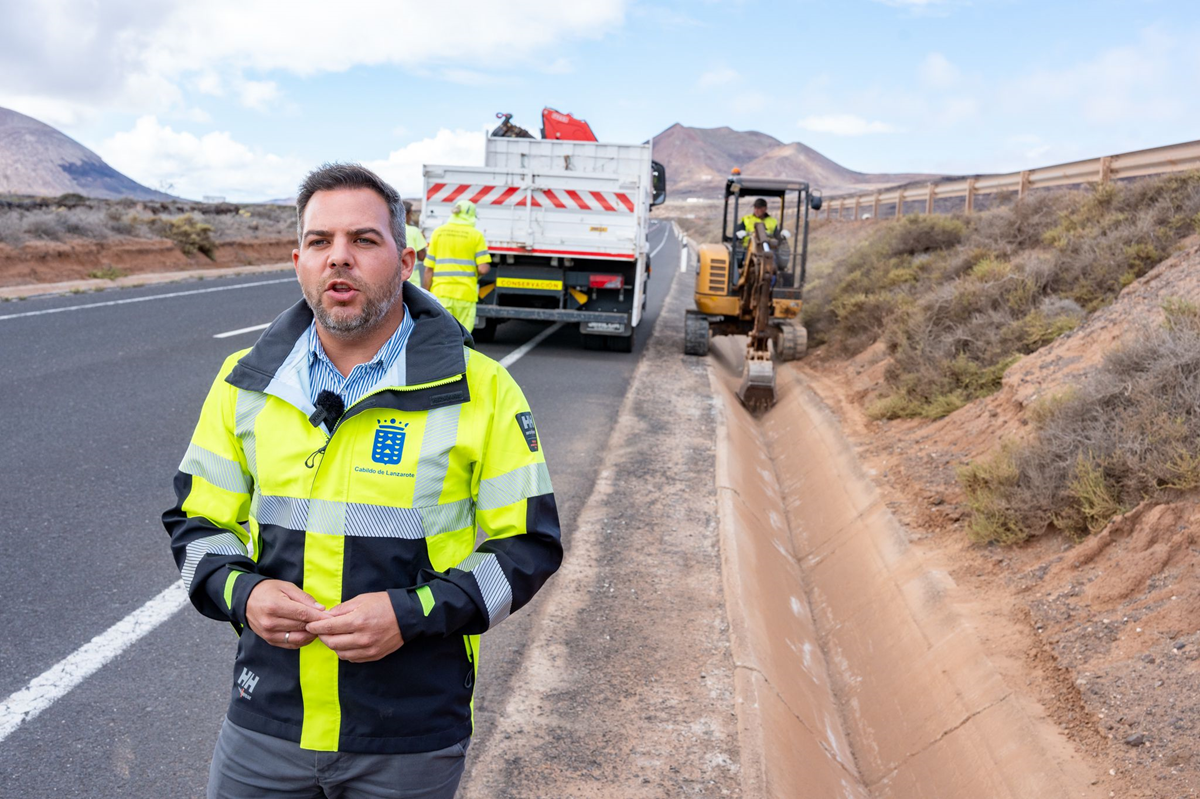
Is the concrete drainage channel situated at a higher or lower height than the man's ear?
lower

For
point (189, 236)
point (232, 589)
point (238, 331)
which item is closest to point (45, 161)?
point (189, 236)

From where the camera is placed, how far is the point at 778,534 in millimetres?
7473

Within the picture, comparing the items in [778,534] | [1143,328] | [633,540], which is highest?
[1143,328]

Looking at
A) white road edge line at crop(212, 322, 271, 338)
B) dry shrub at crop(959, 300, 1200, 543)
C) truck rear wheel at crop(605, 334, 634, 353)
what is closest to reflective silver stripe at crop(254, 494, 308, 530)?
dry shrub at crop(959, 300, 1200, 543)

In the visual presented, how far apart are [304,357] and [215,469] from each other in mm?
300

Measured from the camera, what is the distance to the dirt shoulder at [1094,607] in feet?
11.9

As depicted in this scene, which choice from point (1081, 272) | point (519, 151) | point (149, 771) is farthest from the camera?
point (519, 151)

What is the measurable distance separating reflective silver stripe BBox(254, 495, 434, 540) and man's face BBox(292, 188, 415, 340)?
0.38 meters

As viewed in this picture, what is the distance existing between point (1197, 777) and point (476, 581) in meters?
2.86

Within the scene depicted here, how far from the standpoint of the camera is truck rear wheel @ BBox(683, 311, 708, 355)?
13.5 meters

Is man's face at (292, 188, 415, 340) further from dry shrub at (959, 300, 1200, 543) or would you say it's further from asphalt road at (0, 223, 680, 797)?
dry shrub at (959, 300, 1200, 543)

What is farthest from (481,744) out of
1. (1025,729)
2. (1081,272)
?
(1081,272)

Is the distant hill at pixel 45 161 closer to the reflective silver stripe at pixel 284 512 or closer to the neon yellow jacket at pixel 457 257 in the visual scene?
the neon yellow jacket at pixel 457 257

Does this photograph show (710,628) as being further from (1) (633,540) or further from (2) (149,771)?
(2) (149,771)
